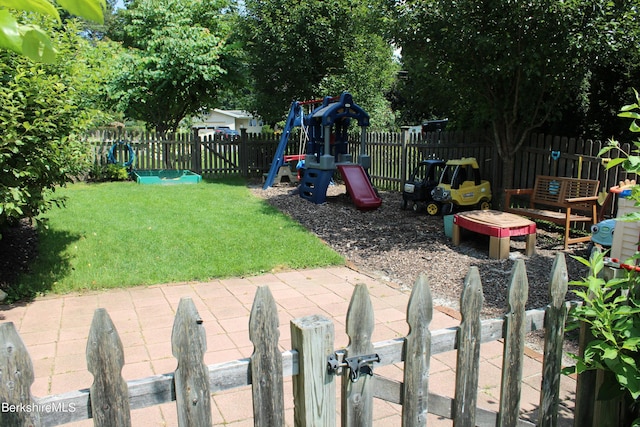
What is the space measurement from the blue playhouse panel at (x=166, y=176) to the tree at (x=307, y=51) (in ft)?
12.3

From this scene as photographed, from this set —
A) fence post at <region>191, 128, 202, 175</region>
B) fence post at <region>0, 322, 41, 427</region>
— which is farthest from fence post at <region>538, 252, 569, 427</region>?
fence post at <region>191, 128, 202, 175</region>

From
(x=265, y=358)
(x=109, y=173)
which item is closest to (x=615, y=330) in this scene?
(x=265, y=358)

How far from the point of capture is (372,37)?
16.7 meters

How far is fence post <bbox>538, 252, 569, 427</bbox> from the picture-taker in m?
2.35

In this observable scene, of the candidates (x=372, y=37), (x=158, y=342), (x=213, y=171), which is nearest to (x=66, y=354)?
(x=158, y=342)

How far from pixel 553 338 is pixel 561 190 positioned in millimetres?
6640

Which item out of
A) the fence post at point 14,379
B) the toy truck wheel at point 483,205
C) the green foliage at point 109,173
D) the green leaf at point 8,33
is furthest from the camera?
the green foliage at point 109,173

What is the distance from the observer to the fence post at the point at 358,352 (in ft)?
6.17

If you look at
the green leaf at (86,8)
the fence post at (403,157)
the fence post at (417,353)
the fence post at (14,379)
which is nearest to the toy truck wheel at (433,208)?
the fence post at (403,157)

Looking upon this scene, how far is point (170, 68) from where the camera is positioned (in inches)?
616

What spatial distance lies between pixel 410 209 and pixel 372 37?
321 inches

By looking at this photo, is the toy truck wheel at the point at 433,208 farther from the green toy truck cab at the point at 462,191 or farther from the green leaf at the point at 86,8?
the green leaf at the point at 86,8

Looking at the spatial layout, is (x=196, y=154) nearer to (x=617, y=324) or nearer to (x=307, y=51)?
(x=307, y=51)

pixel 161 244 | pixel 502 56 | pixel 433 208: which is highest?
pixel 502 56
